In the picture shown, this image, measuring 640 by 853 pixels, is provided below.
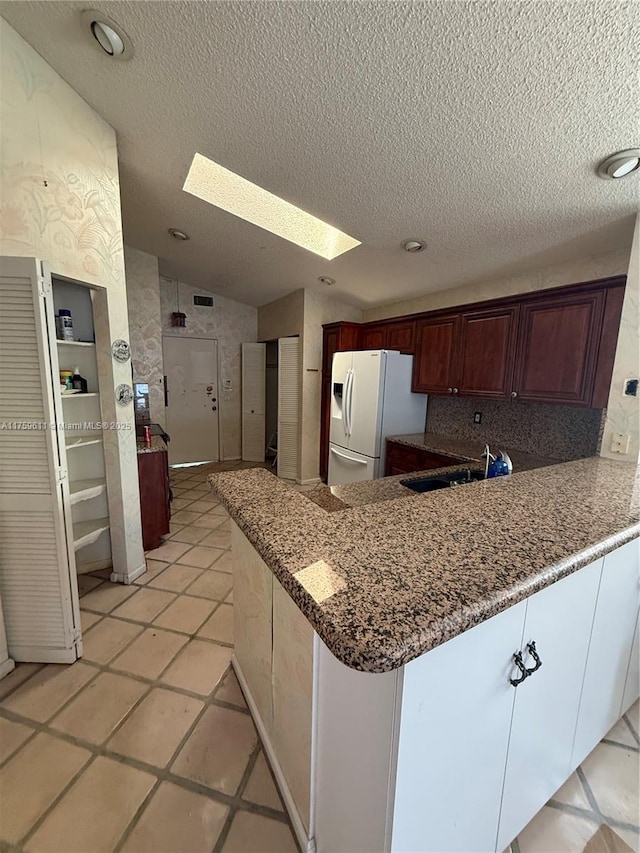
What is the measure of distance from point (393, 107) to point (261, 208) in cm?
167

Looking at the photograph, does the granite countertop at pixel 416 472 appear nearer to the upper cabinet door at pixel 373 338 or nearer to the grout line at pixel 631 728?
the upper cabinet door at pixel 373 338

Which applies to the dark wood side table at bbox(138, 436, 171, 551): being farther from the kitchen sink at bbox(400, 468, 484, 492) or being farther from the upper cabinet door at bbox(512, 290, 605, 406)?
the upper cabinet door at bbox(512, 290, 605, 406)

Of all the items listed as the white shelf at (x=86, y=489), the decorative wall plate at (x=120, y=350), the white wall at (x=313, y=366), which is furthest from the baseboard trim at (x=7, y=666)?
the white wall at (x=313, y=366)

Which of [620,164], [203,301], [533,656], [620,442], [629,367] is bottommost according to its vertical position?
[533,656]

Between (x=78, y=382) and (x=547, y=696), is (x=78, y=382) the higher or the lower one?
the higher one

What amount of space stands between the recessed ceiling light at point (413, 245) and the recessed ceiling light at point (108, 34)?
187 cm

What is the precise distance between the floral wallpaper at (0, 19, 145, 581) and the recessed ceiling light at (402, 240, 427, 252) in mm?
1970

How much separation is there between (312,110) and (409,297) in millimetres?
2411

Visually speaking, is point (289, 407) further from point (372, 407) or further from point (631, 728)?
point (631, 728)

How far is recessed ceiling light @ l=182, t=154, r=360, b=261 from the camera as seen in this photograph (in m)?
2.51

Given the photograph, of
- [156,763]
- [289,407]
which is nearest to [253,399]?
[289,407]

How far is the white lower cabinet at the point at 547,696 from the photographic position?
2.86 ft

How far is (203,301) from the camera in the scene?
16.3 feet

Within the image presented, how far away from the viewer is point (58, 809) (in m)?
1.13
